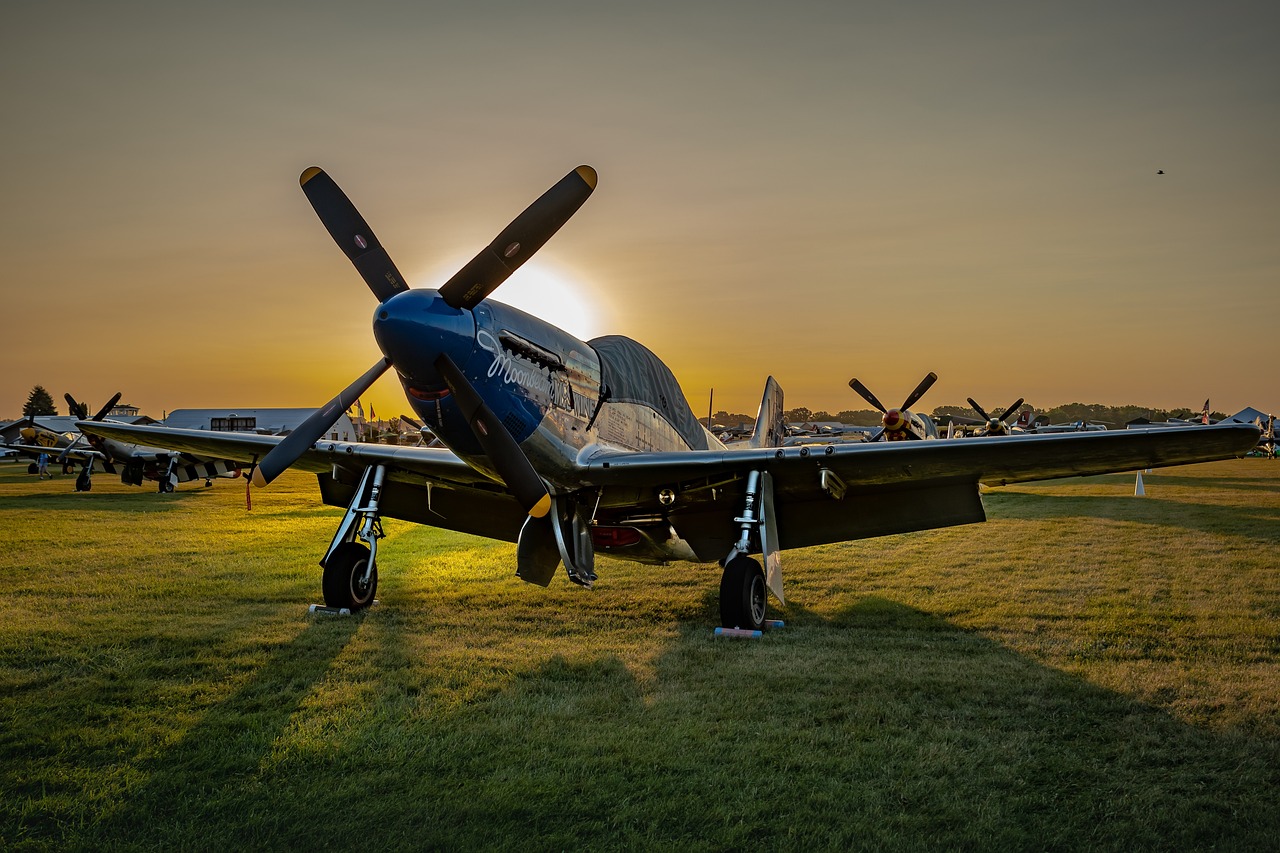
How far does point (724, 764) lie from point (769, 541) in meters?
4.27

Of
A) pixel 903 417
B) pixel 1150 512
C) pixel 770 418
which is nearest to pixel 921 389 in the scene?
pixel 903 417

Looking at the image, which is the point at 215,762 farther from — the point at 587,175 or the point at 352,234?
the point at 587,175

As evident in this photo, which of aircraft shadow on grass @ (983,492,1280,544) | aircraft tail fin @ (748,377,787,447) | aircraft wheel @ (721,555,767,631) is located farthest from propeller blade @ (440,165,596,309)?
aircraft shadow on grass @ (983,492,1280,544)

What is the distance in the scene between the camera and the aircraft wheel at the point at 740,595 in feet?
27.2

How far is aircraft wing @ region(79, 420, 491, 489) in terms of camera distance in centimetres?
935

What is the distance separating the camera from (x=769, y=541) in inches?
343

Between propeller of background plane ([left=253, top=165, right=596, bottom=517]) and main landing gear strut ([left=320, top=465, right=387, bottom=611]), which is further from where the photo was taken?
main landing gear strut ([left=320, top=465, right=387, bottom=611])

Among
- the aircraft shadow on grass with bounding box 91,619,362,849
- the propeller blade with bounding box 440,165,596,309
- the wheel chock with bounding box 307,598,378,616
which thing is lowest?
the wheel chock with bounding box 307,598,378,616

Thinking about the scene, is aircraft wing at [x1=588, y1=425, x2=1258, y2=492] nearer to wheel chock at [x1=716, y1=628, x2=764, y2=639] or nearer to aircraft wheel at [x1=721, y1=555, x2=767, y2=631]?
aircraft wheel at [x1=721, y1=555, x2=767, y2=631]

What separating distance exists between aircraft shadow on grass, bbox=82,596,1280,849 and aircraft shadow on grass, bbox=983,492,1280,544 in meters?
12.7

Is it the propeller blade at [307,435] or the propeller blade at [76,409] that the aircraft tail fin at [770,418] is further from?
the propeller blade at [76,409]

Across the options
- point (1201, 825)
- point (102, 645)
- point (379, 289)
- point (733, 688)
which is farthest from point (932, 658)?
point (102, 645)

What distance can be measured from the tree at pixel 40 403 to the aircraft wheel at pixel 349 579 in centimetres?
13157

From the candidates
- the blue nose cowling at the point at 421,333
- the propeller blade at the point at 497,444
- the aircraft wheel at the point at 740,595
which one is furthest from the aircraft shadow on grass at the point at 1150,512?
the blue nose cowling at the point at 421,333
